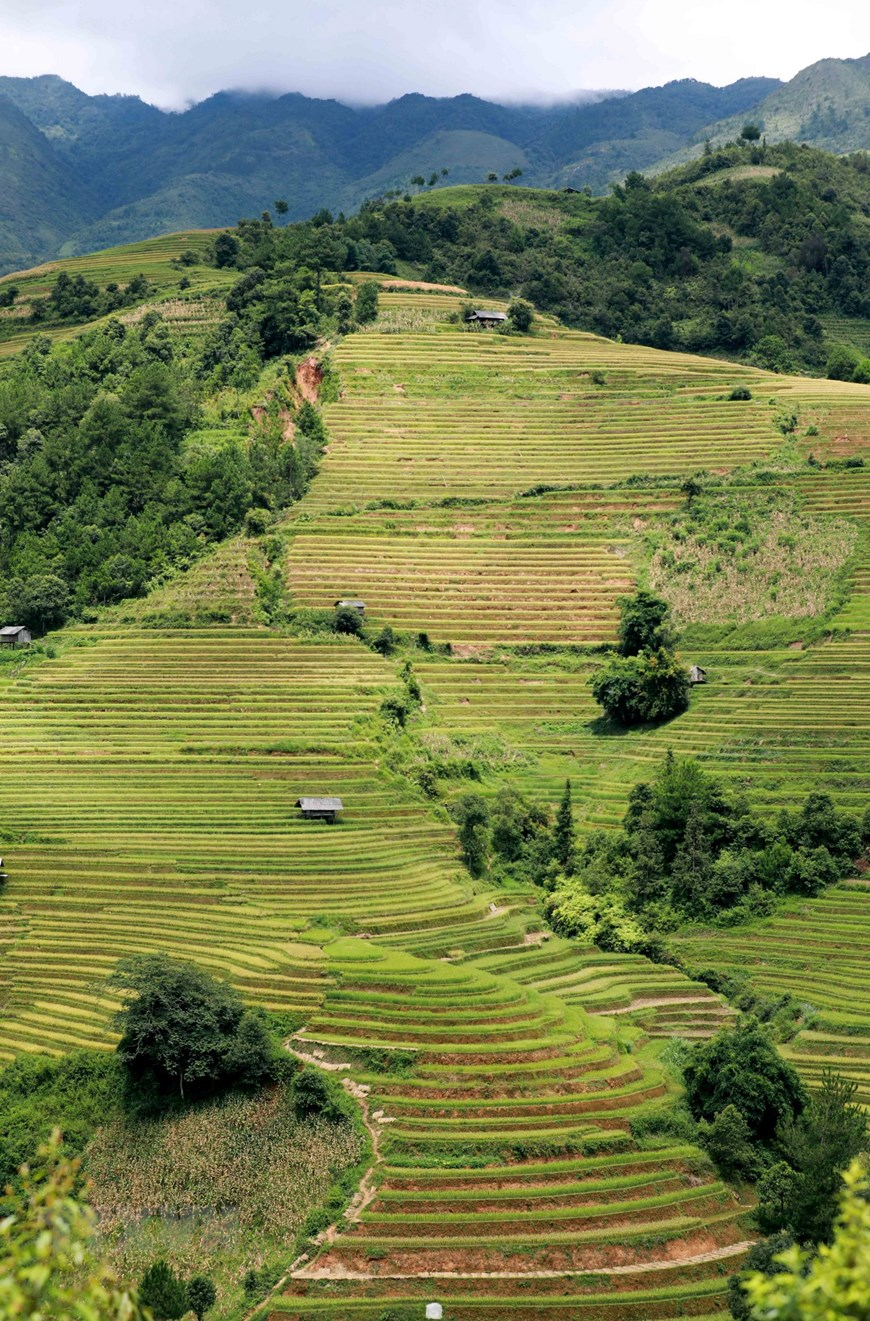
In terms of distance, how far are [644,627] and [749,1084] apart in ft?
99.3

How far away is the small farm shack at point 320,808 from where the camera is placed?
4862cm

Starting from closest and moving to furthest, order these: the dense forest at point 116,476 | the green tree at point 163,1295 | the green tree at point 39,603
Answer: the green tree at point 163,1295 < the green tree at point 39,603 < the dense forest at point 116,476

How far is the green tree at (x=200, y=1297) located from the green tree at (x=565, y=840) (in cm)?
2326

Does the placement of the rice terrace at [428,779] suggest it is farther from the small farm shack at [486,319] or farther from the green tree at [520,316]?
the small farm shack at [486,319]

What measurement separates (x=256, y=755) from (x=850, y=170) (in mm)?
109474

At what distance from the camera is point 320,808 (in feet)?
160

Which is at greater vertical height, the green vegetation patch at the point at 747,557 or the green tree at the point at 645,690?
the green vegetation patch at the point at 747,557

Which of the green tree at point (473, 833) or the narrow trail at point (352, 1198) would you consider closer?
the narrow trail at point (352, 1198)

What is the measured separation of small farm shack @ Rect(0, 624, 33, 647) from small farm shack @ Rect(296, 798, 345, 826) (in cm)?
2191

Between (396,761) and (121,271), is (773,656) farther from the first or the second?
(121,271)

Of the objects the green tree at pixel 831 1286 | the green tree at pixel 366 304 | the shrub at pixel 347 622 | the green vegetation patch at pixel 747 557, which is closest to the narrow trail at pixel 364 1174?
the green tree at pixel 831 1286

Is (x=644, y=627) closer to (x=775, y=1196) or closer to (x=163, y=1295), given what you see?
(x=775, y=1196)

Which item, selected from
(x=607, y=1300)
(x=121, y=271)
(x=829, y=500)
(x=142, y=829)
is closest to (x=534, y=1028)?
(x=607, y=1300)

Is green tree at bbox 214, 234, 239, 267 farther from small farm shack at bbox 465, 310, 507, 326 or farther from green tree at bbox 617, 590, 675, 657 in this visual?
green tree at bbox 617, 590, 675, 657
